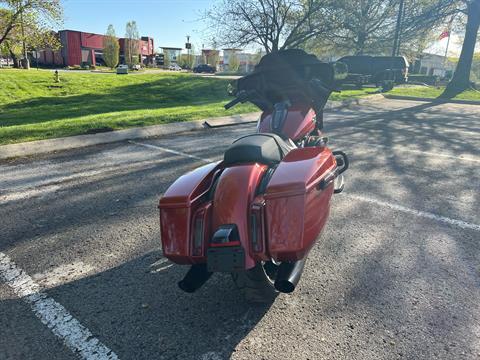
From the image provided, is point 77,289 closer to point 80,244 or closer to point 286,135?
point 80,244

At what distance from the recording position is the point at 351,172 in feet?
18.1

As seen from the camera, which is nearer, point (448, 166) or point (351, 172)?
point (351, 172)

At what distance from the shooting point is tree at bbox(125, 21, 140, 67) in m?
68.9

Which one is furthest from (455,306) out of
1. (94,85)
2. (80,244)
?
(94,85)

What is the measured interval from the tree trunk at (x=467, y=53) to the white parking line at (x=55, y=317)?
20292 mm

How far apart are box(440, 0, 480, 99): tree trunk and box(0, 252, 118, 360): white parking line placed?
66.6ft

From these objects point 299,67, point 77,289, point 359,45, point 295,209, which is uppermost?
point 359,45

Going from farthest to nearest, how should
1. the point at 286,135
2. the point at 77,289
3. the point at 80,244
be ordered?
1. the point at 286,135
2. the point at 80,244
3. the point at 77,289

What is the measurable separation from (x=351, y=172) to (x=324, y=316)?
3.49 meters

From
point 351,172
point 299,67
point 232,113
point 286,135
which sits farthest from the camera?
point 232,113

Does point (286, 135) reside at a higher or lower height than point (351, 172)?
higher

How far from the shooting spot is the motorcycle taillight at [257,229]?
209cm

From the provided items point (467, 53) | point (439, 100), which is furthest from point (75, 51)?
point (439, 100)

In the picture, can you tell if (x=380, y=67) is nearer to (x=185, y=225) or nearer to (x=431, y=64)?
(x=185, y=225)
